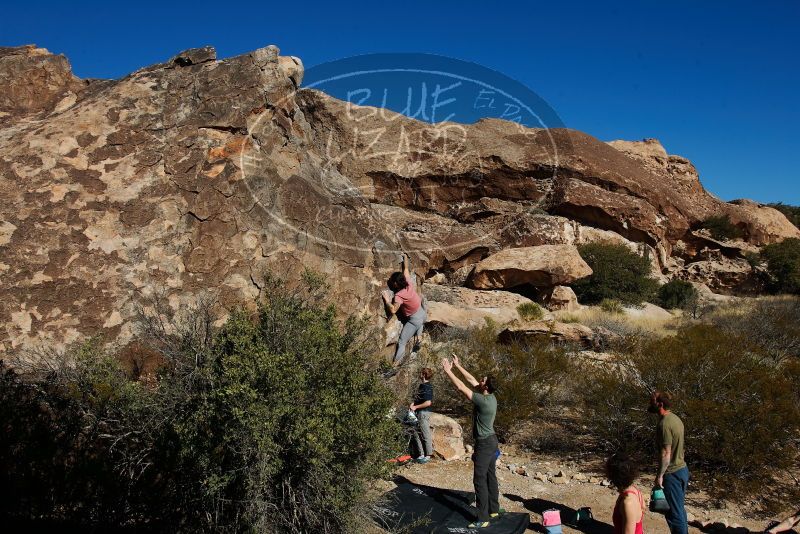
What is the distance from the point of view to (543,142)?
966 inches

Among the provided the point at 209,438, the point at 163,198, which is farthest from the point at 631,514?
the point at 163,198

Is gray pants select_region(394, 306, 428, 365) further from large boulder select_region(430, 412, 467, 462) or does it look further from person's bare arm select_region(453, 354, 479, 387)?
large boulder select_region(430, 412, 467, 462)

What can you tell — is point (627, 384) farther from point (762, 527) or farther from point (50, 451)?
point (50, 451)

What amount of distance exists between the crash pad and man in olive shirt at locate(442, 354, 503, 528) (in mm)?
113

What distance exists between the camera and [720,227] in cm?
2723

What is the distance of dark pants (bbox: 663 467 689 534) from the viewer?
4.91 metres

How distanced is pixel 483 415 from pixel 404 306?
131 centimetres

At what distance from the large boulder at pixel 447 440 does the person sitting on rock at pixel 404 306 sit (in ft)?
6.62

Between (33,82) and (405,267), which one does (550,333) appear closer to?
(405,267)

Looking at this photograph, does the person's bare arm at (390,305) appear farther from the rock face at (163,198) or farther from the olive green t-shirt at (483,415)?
the olive green t-shirt at (483,415)

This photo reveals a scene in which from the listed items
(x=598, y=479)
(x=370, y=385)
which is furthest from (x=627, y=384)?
(x=370, y=385)

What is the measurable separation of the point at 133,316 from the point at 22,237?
1014 mm

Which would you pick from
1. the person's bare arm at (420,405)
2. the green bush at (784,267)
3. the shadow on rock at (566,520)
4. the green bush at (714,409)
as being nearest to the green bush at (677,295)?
the green bush at (784,267)

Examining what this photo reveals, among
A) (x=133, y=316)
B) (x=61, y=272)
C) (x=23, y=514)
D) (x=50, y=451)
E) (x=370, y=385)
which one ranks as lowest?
(x=23, y=514)
